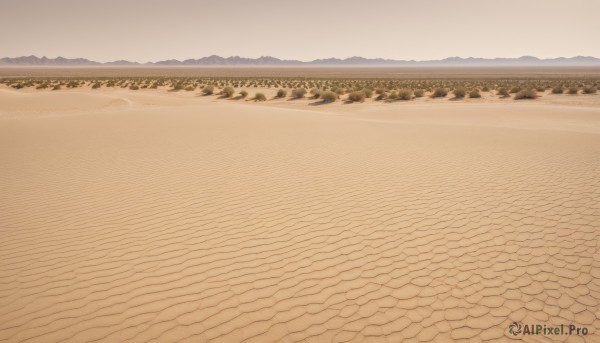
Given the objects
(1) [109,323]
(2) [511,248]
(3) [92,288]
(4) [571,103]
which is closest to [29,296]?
(3) [92,288]

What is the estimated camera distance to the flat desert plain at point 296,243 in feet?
11.6

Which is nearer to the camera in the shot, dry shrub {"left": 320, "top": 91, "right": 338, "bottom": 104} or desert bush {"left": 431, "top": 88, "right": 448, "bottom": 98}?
dry shrub {"left": 320, "top": 91, "right": 338, "bottom": 104}

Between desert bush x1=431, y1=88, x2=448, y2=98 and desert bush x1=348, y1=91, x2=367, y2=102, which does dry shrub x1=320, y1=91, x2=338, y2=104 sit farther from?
desert bush x1=431, y1=88, x2=448, y2=98

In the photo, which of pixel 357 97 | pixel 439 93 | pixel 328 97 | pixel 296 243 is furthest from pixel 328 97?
pixel 296 243

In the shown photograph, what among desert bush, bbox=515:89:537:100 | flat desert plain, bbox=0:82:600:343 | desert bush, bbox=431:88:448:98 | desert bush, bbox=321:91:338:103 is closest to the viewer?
flat desert plain, bbox=0:82:600:343

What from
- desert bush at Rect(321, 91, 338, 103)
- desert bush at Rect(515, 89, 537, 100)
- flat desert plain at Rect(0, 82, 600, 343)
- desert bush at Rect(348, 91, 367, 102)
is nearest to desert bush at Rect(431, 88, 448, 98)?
desert bush at Rect(515, 89, 537, 100)

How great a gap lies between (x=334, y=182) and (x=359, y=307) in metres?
4.09

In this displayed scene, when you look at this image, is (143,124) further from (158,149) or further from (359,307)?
(359,307)

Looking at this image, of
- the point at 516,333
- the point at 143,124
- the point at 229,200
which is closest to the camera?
the point at 516,333

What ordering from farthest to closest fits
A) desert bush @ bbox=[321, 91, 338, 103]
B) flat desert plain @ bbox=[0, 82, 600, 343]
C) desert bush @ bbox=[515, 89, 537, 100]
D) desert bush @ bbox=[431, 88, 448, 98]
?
desert bush @ bbox=[431, 88, 448, 98]
desert bush @ bbox=[515, 89, 537, 100]
desert bush @ bbox=[321, 91, 338, 103]
flat desert plain @ bbox=[0, 82, 600, 343]

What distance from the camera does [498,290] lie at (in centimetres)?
401

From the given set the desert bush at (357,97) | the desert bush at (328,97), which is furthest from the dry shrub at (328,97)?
the desert bush at (357,97)

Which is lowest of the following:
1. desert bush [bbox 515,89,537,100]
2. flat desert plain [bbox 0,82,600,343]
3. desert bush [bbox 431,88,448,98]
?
flat desert plain [bbox 0,82,600,343]

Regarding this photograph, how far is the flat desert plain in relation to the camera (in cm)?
355
